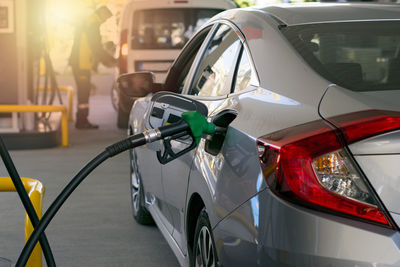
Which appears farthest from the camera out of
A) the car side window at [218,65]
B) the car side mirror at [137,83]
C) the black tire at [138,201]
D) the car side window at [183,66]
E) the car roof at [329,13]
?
the black tire at [138,201]

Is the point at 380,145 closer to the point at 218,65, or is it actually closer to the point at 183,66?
the point at 218,65

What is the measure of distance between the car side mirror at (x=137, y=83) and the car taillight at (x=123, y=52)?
21.6ft

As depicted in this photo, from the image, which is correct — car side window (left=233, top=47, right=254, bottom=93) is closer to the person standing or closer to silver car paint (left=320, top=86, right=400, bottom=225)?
silver car paint (left=320, top=86, right=400, bottom=225)

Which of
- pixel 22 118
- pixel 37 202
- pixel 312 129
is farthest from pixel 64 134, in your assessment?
pixel 312 129

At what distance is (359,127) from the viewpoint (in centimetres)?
216

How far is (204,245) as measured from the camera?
10.5 feet

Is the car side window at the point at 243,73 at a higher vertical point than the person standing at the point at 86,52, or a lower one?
higher

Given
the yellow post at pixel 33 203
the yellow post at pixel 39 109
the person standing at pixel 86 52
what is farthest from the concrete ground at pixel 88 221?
the person standing at pixel 86 52

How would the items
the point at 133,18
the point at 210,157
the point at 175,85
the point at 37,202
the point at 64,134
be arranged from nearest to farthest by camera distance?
the point at 210,157 → the point at 37,202 → the point at 175,85 → the point at 64,134 → the point at 133,18

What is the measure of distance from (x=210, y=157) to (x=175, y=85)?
1.80 meters

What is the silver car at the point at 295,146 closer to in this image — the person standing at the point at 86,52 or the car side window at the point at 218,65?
the car side window at the point at 218,65

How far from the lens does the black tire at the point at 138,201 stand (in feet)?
17.5

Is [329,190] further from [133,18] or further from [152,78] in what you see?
[133,18]

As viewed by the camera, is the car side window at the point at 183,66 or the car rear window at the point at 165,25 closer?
the car side window at the point at 183,66
